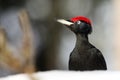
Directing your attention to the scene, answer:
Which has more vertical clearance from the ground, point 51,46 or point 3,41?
point 3,41

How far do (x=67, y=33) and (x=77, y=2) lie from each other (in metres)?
0.15

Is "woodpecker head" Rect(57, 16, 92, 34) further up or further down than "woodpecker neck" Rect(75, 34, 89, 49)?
further up

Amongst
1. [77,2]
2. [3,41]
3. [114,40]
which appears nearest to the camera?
[3,41]

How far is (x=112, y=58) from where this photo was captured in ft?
1.45

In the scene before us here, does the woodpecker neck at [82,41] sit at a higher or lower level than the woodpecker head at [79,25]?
lower

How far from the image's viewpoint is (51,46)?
610 mm

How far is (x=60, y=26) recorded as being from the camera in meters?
0.49

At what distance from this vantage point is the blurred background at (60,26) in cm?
48

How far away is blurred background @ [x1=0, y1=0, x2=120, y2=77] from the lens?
48 cm

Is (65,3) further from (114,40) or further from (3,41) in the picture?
(3,41)

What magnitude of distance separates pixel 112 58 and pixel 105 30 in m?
0.12

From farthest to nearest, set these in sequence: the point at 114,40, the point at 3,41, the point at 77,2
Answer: the point at 77,2 → the point at 114,40 → the point at 3,41

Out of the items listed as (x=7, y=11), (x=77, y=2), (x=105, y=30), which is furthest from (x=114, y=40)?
(x=7, y=11)

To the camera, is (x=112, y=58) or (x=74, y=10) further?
(x=74, y=10)
